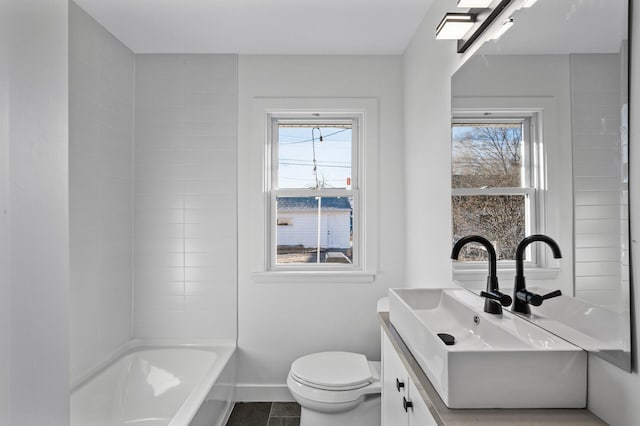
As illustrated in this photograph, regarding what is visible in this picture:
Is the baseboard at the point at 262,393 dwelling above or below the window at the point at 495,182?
below

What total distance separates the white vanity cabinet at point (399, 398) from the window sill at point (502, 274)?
0.44 metres

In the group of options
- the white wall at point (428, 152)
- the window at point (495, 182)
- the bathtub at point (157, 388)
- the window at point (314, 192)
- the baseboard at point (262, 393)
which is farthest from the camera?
the window at point (314, 192)

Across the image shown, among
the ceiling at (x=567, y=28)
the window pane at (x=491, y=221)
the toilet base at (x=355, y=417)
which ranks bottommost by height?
the toilet base at (x=355, y=417)

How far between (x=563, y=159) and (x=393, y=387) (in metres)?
1.11

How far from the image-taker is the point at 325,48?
2.72 meters

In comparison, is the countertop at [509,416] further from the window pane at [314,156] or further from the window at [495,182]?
the window pane at [314,156]

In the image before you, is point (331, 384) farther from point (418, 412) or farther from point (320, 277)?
point (418, 412)

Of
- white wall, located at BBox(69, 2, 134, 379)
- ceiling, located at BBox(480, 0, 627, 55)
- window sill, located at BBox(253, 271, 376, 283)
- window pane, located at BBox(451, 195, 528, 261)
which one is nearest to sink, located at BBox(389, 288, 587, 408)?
window pane, located at BBox(451, 195, 528, 261)

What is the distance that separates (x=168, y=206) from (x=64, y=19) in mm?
2313

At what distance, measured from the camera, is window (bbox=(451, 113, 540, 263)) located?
1.26 metres

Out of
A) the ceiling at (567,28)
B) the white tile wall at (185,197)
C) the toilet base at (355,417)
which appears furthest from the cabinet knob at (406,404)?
the white tile wall at (185,197)

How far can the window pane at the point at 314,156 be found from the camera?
9.77 feet

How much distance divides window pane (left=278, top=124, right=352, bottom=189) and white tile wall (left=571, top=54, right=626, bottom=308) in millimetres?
1995

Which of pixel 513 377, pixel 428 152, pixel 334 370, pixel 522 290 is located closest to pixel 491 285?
pixel 522 290
